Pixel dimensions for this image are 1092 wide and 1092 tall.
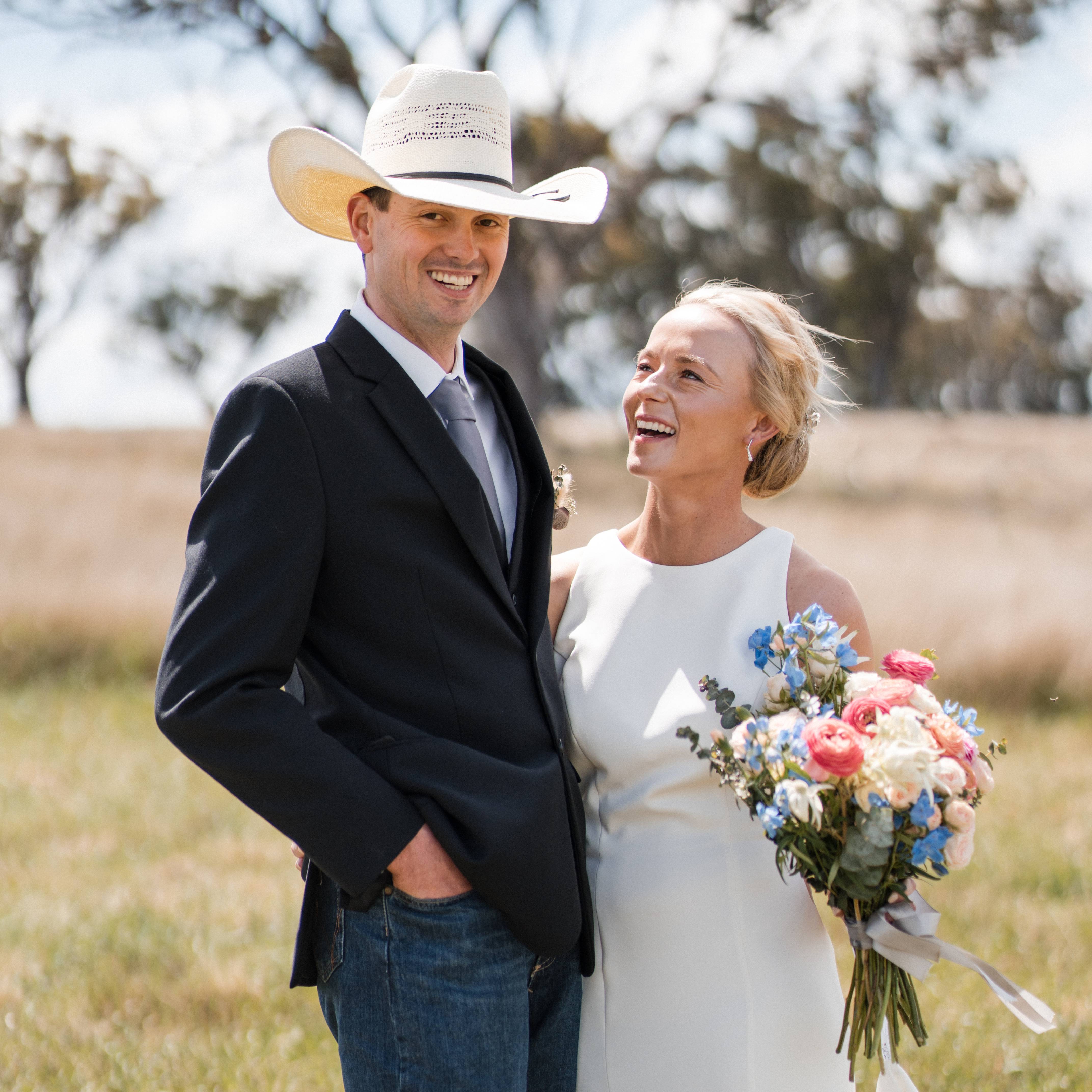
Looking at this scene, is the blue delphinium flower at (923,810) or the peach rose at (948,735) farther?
the peach rose at (948,735)

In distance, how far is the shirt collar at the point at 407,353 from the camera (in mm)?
2525

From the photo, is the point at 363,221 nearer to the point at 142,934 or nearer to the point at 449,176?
the point at 449,176

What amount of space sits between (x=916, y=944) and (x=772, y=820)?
401 mm

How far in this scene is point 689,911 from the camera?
277cm

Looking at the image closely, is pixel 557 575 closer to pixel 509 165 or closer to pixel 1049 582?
pixel 509 165

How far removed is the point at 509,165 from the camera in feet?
8.84

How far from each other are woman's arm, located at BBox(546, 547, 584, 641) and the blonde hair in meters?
0.49

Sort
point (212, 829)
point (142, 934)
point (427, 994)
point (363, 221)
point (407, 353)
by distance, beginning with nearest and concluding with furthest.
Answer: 1. point (427, 994)
2. point (407, 353)
3. point (363, 221)
4. point (142, 934)
5. point (212, 829)

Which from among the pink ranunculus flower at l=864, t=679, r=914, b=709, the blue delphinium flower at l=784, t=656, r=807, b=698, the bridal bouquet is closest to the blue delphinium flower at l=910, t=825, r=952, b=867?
the bridal bouquet

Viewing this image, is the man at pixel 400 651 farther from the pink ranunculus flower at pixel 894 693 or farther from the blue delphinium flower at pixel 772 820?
the pink ranunculus flower at pixel 894 693

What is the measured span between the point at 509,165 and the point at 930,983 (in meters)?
3.66

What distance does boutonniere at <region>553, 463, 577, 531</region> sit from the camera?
288cm

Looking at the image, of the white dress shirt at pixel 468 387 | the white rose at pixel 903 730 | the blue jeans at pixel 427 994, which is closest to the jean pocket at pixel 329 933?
the blue jeans at pixel 427 994

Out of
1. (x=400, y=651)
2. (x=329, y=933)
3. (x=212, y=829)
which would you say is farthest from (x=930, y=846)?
(x=212, y=829)
